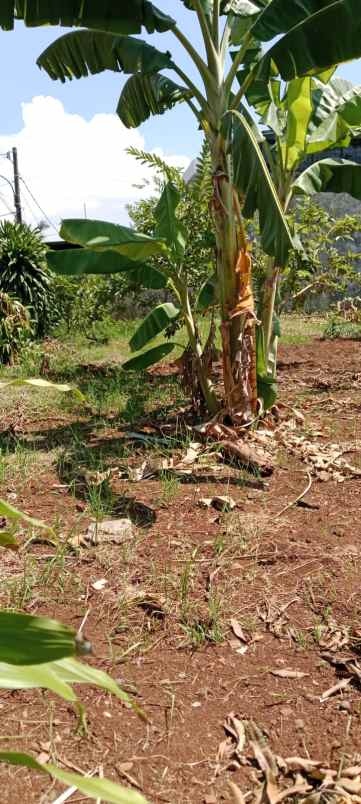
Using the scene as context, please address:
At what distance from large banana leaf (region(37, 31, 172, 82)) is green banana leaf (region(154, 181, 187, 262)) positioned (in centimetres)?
96

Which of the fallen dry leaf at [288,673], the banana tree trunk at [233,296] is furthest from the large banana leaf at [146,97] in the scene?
the fallen dry leaf at [288,673]

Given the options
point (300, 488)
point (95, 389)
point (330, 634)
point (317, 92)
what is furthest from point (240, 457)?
point (317, 92)

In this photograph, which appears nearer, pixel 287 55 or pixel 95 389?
pixel 287 55

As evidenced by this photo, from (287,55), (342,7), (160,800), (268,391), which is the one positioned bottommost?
(160,800)

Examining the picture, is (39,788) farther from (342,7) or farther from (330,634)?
(342,7)

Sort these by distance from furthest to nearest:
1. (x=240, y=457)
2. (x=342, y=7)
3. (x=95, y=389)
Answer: (x=95, y=389), (x=240, y=457), (x=342, y=7)

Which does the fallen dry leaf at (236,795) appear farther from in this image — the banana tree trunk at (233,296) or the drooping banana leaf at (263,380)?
the drooping banana leaf at (263,380)

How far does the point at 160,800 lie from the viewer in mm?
1782

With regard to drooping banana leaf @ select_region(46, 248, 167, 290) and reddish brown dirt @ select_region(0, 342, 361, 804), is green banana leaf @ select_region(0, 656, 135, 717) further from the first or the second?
drooping banana leaf @ select_region(46, 248, 167, 290)

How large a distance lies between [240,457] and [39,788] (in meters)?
3.01

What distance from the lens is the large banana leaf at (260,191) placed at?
407 centimetres

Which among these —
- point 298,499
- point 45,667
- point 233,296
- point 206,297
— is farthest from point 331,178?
point 45,667

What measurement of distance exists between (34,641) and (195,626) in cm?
169

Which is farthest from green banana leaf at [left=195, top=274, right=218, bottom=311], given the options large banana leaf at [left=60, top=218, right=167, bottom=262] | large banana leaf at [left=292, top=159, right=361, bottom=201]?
large banana leaf at [left=60, top=218, right=167, bottom=262]
